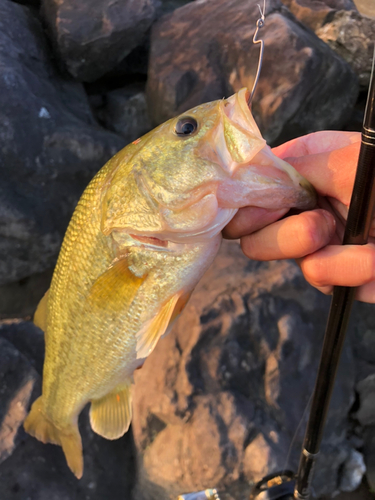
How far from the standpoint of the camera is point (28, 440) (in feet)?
6.61

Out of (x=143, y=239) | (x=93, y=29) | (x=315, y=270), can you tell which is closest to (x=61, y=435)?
(x=143, y=239)

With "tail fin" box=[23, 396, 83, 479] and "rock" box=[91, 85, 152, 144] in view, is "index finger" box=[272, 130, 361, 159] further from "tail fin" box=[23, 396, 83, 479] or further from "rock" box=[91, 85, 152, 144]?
"rock" box=[91, 85, 152, 144]

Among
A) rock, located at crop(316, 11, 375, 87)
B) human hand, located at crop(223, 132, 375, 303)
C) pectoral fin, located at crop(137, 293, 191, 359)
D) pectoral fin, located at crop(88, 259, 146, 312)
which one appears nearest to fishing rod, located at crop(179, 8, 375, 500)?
human hand, located at crop(223, 132, 375, 303)

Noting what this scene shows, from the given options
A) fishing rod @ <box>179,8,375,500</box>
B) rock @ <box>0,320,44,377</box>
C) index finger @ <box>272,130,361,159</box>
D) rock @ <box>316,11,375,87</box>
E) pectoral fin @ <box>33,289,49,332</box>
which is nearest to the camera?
fishing rod @ <box>179,8,375,500</box>

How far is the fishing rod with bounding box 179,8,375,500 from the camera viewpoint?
32.6 inches

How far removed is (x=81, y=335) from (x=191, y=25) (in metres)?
3.49

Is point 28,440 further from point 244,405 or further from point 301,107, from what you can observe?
point 301,107

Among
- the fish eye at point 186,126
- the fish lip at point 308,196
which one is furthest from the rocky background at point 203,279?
the fish eye at point 186,126

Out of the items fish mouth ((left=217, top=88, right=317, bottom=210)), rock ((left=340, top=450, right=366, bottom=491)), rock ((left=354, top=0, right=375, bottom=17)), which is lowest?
rock ((left=340, top=450, right=366, bottom=491))

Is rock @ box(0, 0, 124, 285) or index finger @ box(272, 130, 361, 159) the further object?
rock @ box(0, 0, 124, 285)

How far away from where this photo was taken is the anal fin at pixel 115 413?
1.52 m

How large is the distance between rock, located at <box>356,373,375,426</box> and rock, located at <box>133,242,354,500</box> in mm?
152

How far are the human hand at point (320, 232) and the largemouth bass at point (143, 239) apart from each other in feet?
0.21

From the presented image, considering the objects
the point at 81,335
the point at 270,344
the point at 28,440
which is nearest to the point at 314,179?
the point at 81,335
